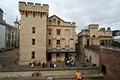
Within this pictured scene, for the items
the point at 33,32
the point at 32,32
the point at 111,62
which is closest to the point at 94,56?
the point at 111,62

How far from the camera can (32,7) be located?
2645cm

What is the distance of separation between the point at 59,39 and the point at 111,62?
16992mm

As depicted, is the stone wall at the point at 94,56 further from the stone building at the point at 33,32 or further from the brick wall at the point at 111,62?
the stone building at the point at 33,32

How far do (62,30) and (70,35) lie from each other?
244 cm

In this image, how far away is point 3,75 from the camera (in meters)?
19.5

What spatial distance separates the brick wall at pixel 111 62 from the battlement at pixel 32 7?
622 inches

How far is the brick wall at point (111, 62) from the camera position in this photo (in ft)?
44.5

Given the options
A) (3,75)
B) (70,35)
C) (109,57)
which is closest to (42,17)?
(70,35)

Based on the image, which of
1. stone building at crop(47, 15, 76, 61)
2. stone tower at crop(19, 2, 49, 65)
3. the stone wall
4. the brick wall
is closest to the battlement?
stone tower at crop(19, 2, 49, 65)

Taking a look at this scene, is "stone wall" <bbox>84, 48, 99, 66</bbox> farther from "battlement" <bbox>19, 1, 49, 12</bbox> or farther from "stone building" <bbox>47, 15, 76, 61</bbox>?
"battlement" <bbox>19, 1, 49, 12</bbox>

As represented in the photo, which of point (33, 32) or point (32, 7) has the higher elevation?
point (32, 7)

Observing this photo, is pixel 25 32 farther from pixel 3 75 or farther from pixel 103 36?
pixel 103 36

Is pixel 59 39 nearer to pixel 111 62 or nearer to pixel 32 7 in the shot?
pixel 32 7

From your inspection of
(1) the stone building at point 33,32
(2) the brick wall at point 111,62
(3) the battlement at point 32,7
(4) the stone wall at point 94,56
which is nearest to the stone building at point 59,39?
(1) the stone building at point 33,32
